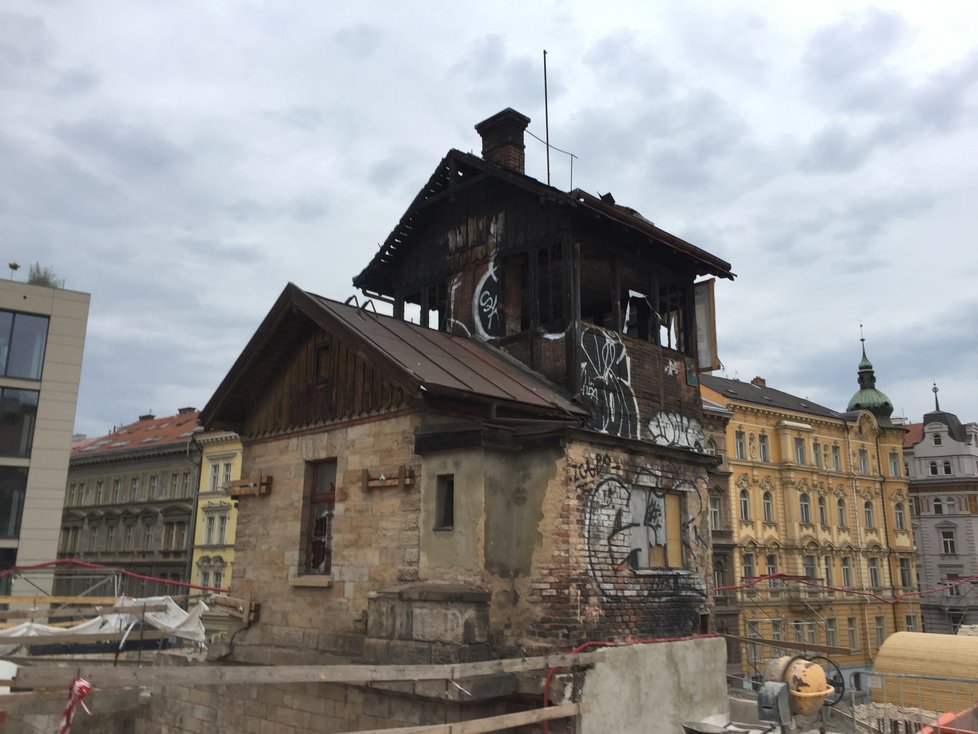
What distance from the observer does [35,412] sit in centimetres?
3020

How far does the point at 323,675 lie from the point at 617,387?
8051 millimetres

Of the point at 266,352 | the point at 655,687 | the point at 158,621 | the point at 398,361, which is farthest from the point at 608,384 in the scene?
the point at 158,621

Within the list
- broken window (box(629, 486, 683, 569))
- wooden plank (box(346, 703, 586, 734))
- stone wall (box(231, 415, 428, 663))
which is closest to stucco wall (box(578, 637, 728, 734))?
wooden plank (box(346, 703, 586, 734))

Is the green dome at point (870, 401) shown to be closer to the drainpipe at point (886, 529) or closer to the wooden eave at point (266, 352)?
the drainpipe at point (886, 529)

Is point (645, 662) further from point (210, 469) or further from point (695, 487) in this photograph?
point (210, 469)

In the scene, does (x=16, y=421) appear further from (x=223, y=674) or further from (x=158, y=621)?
(x=223, y=674)

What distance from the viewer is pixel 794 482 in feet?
146

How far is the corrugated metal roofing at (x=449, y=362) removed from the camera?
1134cm

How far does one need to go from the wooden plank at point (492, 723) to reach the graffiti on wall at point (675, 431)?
17.7 ft

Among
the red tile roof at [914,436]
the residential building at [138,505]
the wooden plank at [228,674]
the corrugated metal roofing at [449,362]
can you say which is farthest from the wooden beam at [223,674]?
the red tile roof at [914,436]

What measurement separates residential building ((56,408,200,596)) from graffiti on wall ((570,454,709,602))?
34.7 m

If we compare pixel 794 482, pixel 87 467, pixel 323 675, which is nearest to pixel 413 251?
pixel 323 675

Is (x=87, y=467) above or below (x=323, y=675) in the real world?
above

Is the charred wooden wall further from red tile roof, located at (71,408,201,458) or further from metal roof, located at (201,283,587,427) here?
red tile roof, located at (71,408,201,458)
